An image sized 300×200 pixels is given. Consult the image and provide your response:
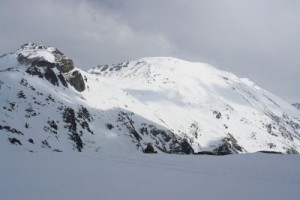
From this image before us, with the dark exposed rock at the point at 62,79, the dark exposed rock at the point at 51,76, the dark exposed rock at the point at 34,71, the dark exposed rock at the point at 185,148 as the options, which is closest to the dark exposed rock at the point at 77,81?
the dark exposed rock at the point at 62,79

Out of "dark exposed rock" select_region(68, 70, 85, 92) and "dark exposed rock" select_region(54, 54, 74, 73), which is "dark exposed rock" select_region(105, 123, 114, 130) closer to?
"dark exposed rock" select_region(68, 70, 85, 92)

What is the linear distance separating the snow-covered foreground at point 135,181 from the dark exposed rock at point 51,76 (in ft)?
471

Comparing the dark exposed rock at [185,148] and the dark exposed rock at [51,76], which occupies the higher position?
the dark exposed rock at [51,76]

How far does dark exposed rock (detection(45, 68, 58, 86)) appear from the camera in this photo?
158m

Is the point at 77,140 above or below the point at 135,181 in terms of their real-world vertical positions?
above

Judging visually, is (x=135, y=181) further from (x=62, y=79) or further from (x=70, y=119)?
(x=62, y=79)

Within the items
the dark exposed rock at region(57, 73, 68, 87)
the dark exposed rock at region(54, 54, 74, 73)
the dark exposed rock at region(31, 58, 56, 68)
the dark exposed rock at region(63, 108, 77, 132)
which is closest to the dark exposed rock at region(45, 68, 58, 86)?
the dark exposed rock at region(57, 73, 68, 87)

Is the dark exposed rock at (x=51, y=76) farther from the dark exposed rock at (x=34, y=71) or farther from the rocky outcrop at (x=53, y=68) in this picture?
the dark exposed rock at (x=34, y=71)

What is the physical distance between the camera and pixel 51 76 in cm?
15925

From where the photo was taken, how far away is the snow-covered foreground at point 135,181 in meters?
11.5

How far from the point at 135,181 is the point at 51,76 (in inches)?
5955

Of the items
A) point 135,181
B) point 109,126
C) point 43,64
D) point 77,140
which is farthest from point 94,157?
point 43,64

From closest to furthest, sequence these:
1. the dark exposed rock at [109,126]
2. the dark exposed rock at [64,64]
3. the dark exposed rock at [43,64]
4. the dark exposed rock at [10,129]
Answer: the dark exposed rock at [10,129]
the dark exposed rock at [109,126]
the dark exposed rock at [43,64]
the dark exposed rock at [64,64]

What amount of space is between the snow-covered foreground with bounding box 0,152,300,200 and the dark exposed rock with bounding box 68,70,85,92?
160m
